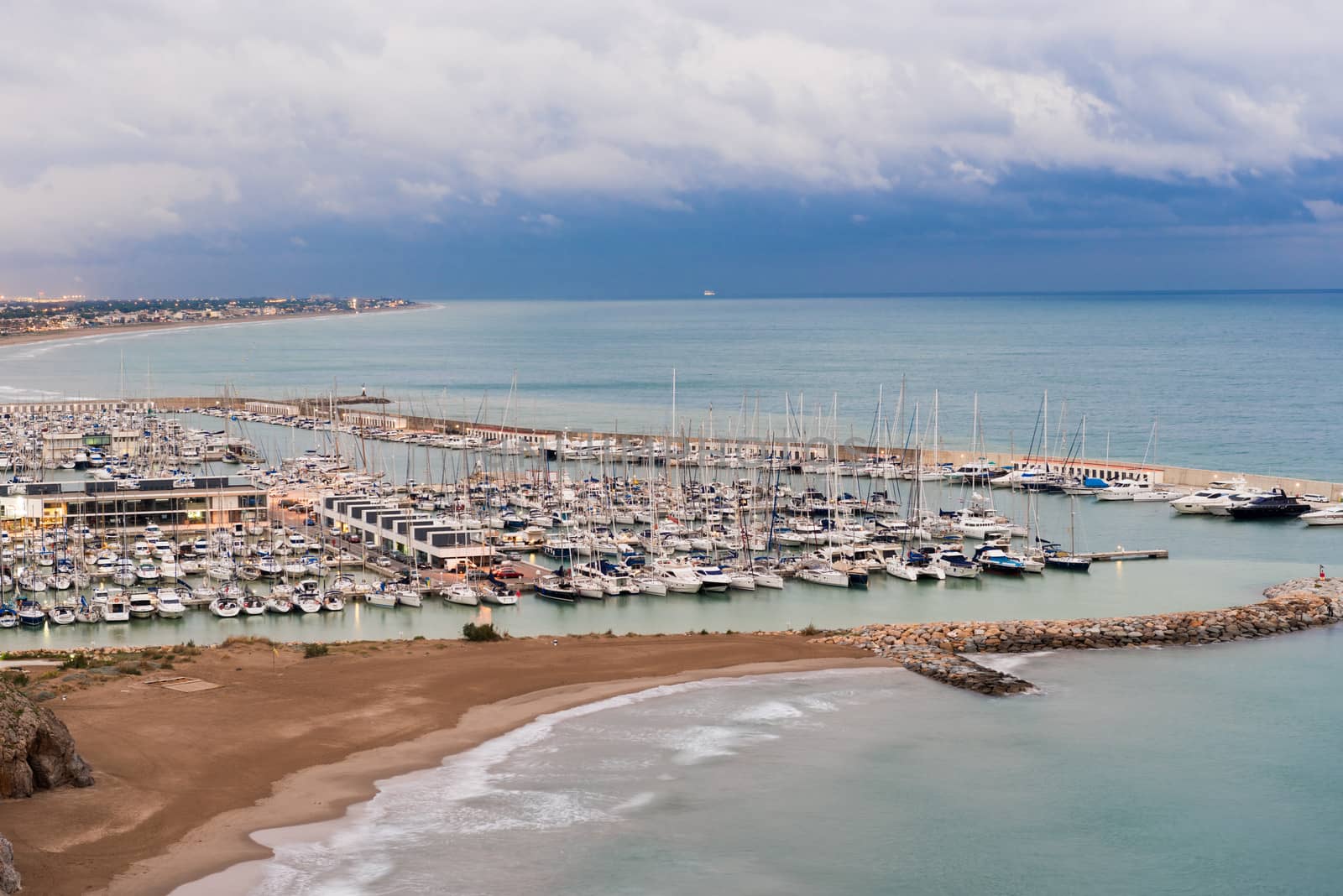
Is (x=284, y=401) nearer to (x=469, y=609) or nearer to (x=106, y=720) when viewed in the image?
(x=469, y=609)

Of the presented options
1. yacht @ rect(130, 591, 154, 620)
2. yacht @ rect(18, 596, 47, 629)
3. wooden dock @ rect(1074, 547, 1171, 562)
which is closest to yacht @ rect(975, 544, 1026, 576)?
wooden dock @ rect(1074, 547, 1171, 562)

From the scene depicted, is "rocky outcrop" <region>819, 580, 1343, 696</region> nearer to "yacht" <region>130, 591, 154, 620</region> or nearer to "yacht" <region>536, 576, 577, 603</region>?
"yacht" <region>536, 576, 577, 603</region>

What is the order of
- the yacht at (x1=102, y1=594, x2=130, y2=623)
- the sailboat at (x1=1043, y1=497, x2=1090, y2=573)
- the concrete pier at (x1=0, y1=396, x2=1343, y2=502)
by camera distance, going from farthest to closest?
the concrete pier at (x1=0, y1=396, x2=1343, y2=502) < the sailboat at (x1=1043, y1=497, x2=1090, y2=573) < the yacht at (x1=102, y1=594, x2=130, y2=623)

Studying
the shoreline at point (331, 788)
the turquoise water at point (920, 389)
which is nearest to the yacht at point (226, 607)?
the shoreline at point (331, 788)

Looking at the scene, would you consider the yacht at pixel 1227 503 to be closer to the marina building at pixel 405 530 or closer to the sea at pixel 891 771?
the sea at pixel 891 771

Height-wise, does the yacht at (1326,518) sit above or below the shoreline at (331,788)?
above

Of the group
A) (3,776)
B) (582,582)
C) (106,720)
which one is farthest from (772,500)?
(3,776)
